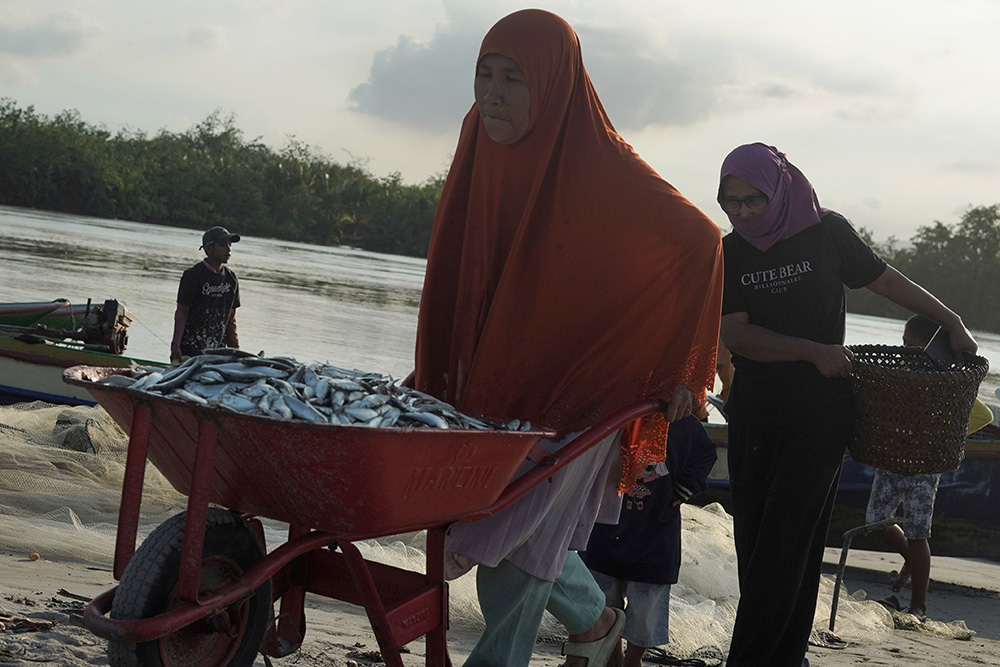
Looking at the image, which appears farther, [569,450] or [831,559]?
[831,559]

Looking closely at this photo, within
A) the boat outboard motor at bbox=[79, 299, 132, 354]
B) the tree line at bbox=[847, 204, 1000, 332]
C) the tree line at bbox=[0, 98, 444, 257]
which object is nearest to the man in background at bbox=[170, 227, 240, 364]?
the boat outboard motor at bbox=[79, 299, 132, 354]

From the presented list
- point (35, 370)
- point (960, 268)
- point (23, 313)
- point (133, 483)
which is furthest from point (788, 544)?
point (960, 268)

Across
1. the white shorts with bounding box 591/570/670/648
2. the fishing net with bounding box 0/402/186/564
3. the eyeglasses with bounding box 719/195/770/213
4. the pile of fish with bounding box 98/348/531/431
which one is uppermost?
the eyeglasses with bounding box 719/195/770/213

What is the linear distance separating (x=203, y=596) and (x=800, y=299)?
2.09m

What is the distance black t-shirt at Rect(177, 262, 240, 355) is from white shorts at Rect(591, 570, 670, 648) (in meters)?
4.37

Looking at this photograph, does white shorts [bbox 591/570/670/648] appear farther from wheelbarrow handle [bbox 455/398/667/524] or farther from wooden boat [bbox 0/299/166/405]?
wooden boat [bbox 0/299/166/405]

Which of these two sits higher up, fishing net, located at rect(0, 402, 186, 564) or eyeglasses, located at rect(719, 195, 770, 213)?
eyeglasses, located at rect(719, 195, 770, 213)

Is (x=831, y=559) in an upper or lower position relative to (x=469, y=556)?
lower

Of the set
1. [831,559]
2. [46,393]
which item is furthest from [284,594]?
[46,393]

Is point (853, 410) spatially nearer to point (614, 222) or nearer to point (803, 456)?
point (803, 456)

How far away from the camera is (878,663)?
13.1ft

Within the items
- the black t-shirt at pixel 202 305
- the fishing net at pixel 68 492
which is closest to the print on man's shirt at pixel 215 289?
the black t-shirt at pixel 202 305

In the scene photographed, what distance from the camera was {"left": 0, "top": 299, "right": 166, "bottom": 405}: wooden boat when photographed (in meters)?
8.31

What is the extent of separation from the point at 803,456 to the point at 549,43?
60.8 inches
